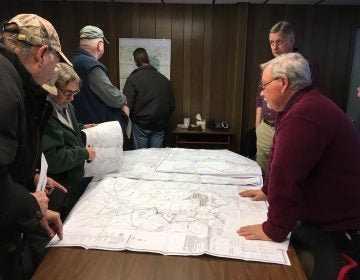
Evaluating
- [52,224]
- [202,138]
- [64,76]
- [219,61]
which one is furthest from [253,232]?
[219,61]

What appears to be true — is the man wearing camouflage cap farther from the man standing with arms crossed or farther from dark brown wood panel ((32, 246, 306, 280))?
the man standing with arms crossed

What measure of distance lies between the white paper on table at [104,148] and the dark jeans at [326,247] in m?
1.01

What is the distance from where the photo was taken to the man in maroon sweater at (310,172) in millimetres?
1161

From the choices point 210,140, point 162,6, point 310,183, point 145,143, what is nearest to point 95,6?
point 162,6

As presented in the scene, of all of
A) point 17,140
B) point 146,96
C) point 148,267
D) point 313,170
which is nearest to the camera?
point 17,140

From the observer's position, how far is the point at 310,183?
126cm

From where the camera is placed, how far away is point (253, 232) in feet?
3.86

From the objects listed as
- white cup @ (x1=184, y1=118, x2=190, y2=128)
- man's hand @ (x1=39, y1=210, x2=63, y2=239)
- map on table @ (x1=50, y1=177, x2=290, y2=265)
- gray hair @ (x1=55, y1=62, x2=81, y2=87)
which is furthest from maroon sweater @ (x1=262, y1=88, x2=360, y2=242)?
white cup @ (x1=184, y1=118, x2=190, y2=128)

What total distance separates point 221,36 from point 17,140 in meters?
3.71

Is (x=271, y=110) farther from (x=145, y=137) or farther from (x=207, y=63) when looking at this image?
(x=207, y=63)

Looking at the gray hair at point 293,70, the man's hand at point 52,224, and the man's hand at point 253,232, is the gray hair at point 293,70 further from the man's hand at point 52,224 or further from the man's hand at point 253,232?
the man's hand at point 52,224

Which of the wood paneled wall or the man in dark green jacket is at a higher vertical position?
the wood paneled wall

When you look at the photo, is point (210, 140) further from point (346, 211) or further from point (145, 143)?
point (346, 211)

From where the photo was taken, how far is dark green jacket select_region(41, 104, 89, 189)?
143cm
